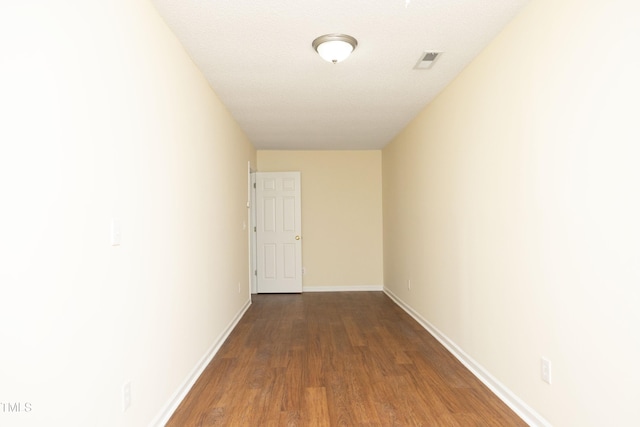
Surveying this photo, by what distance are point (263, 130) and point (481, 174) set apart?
303 centimetres

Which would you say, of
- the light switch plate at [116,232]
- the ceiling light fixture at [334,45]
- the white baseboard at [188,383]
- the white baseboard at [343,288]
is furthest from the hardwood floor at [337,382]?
the ceiling light fixture at [334,45]

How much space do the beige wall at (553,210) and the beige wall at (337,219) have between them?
3.15 meters

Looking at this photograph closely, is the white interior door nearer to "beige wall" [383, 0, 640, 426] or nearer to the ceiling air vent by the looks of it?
"beige wall" [383, 0, 640, 426]

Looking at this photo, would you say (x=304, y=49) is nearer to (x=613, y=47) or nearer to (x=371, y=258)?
(x=613, y=47)

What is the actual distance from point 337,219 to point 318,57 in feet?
12.8

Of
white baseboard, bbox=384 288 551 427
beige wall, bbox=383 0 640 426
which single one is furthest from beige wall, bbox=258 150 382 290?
beige wall, bbox=383 0 640 426

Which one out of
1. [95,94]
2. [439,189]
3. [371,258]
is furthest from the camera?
[371,258]

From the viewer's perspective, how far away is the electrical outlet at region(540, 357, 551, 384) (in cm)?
201

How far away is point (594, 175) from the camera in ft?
5.52

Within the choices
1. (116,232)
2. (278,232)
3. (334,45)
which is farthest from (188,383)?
(278,232)

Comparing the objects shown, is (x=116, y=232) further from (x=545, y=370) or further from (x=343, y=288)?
(x=343, y=288)

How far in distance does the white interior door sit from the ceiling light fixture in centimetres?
378

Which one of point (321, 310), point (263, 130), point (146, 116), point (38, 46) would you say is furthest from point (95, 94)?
point (321, 310)

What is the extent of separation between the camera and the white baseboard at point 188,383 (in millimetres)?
2143
